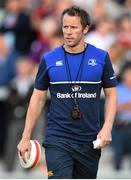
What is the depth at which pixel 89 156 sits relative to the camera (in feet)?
25.4

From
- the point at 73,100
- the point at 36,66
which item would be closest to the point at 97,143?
the point at 73,100

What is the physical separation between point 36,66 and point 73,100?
17.6ft

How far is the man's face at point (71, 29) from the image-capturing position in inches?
300

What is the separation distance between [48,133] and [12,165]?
16.8 feet

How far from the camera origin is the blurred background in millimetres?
12102

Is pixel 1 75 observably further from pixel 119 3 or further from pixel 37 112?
pixel 37 112

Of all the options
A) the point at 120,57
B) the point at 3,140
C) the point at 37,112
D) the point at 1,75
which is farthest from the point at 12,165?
the point at 37,112

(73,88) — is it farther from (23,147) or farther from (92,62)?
(23,147)

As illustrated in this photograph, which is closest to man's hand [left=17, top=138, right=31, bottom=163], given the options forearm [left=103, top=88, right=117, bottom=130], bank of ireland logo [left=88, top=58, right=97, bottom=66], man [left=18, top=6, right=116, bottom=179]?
man [left=18, top=6, right=116, bottom=179]

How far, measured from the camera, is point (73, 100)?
301 inches

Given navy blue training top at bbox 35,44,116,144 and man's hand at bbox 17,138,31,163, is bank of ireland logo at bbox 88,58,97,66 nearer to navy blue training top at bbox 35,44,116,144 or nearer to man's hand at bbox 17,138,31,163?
navy blue training top at bbox 35,44,116,144

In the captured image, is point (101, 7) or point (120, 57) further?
point (101, 7)

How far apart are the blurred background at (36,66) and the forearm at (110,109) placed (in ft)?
13.4

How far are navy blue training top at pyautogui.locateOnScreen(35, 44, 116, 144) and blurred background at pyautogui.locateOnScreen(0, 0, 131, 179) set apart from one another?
418cm
